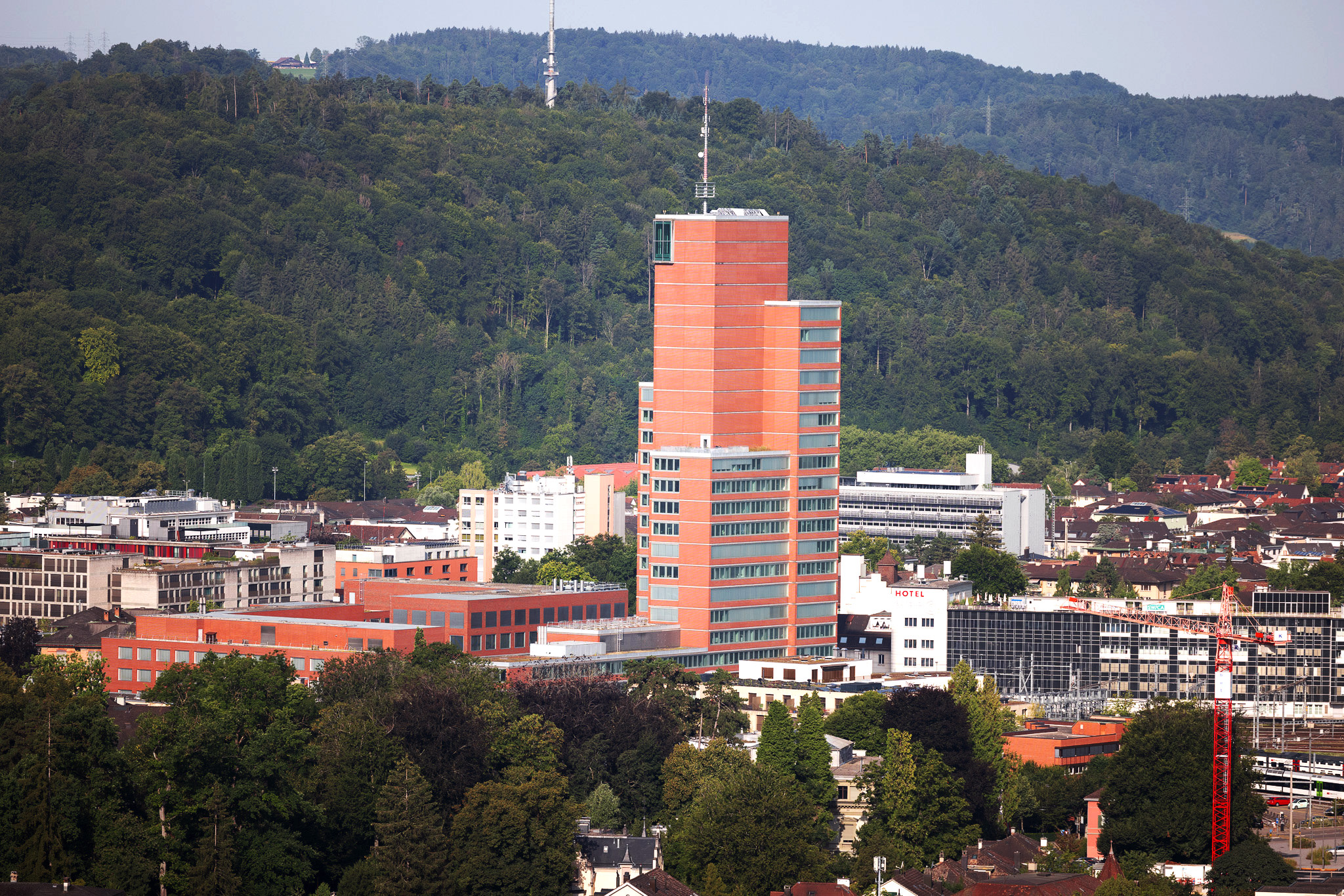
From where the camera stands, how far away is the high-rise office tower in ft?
424

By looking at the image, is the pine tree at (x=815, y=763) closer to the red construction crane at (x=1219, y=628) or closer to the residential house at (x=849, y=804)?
the residential house at (x=849, y=804)

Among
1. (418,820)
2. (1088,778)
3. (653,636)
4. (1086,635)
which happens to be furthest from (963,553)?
(418,820)

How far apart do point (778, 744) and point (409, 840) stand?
18180 millimetres

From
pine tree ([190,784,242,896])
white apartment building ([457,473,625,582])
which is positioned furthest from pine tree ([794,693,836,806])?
white apartment building ([457,473,625,582])

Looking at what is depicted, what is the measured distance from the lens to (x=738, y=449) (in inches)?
5187

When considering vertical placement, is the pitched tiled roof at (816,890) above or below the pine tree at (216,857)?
below

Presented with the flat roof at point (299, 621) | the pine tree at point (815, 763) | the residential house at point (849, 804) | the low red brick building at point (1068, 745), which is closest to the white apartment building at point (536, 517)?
the flat roof at point (299, 621)

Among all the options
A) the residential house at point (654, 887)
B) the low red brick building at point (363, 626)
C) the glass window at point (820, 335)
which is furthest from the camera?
the glass window at point (820, 335)

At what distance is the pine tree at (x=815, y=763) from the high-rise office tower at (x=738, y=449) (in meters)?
25.6

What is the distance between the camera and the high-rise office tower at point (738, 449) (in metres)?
129

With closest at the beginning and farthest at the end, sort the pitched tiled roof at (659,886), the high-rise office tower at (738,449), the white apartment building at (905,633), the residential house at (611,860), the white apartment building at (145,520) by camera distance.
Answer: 1. the pitched tiled roof at (659,886)
2. the residential house at (611,860)
3. the high-rise office tower at (738,449)
4. the white apartment building at (905,633)
5. the white apartment building at (145,520)

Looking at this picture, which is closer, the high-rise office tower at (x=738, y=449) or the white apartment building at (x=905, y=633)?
the high-rise office tower at (x=738, y=449)

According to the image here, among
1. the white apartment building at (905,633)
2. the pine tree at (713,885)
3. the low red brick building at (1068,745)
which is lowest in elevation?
the pine tree at (713,885)

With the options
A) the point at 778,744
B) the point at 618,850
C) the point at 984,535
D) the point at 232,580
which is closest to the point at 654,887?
the point at 618,850
